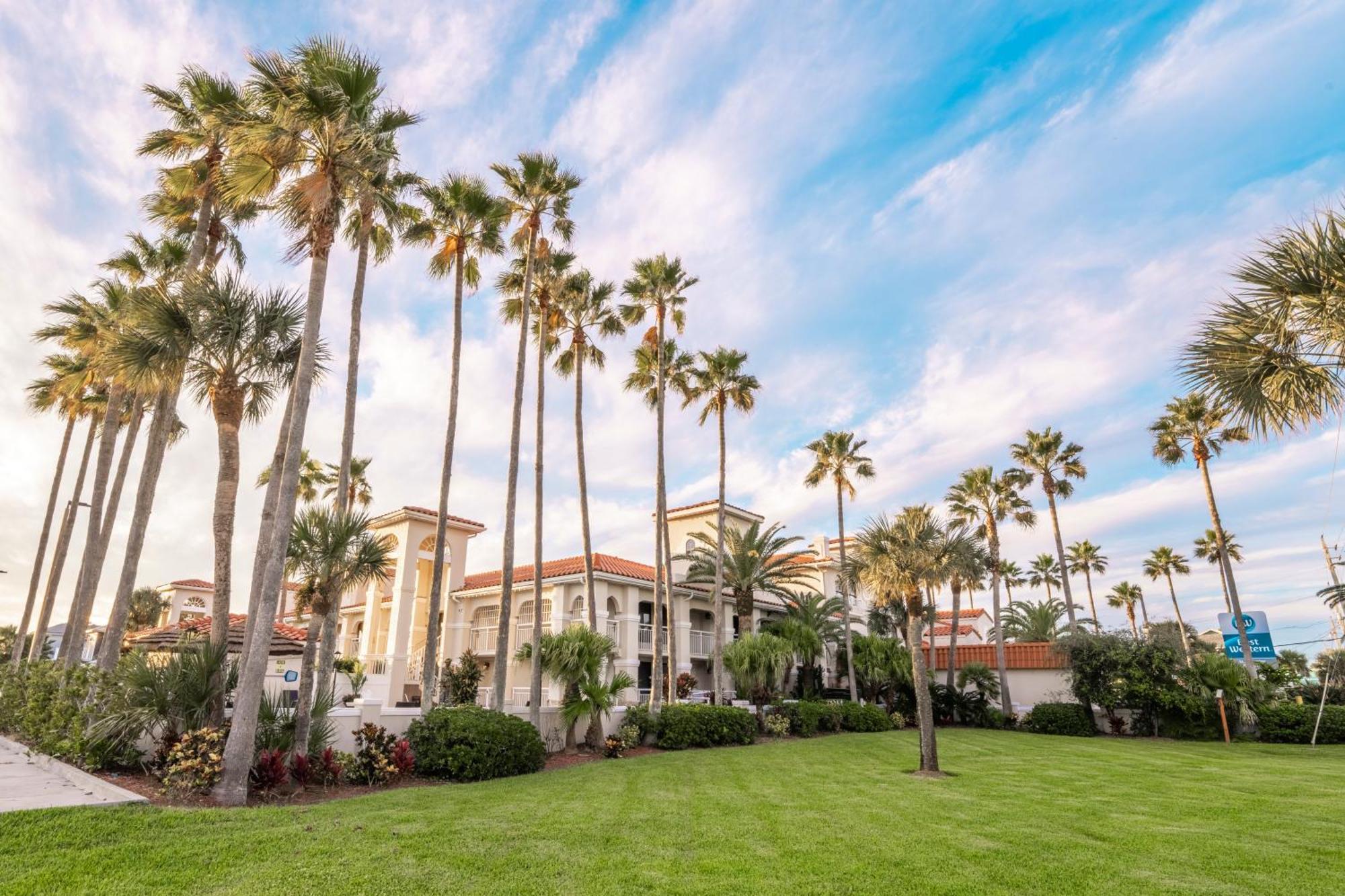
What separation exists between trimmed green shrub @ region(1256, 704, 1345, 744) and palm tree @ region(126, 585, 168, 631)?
64270mm

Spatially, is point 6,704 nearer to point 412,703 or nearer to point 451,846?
point 412,703

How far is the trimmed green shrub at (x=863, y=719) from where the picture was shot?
27122 mm

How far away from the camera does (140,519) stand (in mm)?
14039

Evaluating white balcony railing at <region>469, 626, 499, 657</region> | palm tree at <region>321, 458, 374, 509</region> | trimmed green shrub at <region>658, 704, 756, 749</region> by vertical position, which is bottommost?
trimmed green shrub at <region>658, 704, 756, 749</region>

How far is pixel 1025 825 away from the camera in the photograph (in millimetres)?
9047

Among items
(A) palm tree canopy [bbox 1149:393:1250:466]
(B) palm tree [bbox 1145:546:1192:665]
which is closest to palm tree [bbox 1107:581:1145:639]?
(B) palm tree [bbox 1145:546:1192:665]

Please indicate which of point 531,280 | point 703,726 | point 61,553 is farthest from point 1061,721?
point 61,553

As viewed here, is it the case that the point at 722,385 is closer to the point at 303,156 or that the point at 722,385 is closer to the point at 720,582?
the point at 720,582

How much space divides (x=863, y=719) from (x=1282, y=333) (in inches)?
890

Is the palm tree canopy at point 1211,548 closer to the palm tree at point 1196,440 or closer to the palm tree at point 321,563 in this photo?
the palm tree at point 1196,440

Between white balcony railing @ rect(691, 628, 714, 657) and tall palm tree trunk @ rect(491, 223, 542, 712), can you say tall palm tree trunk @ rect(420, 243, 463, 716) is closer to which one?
tall palm tree trunk @ rect(491, 223, 542, 712)

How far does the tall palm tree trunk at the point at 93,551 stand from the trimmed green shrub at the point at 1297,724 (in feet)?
122

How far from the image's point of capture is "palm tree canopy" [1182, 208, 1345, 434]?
28.0ft

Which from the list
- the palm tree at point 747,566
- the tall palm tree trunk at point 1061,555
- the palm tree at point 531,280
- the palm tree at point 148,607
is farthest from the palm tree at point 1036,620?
the palm tree at point 148,607
